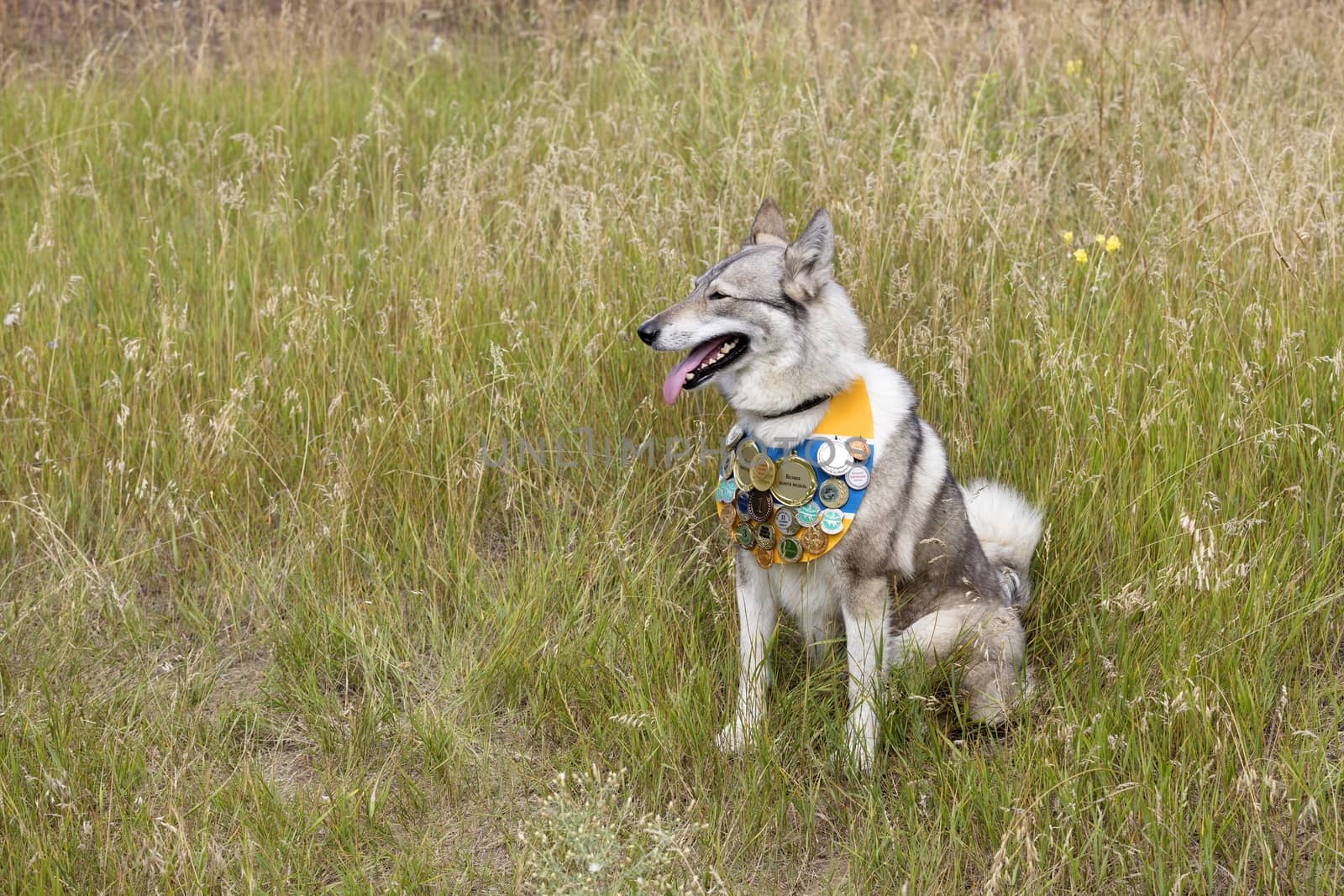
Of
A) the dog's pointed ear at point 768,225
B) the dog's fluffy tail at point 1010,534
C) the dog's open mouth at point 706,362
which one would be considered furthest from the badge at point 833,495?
the dog's pointed ear at point 768,225

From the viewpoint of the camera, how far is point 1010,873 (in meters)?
2.40

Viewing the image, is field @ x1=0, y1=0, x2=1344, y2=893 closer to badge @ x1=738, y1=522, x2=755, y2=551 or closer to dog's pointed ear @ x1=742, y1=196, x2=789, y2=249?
badge @ x1=738, y1=522, x2=755, y2=551

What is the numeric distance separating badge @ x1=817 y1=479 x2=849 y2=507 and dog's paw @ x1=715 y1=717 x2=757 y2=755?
56 cm

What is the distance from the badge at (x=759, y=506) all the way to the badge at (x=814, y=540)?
11 centimetres

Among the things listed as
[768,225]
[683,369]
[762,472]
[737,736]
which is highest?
[768,225]

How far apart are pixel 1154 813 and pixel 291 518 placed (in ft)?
8.50

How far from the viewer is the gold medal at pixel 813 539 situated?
2.87 m

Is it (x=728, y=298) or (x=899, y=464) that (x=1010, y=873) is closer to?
(x=899, y=464)

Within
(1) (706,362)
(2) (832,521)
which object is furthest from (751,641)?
(1) (706,362)

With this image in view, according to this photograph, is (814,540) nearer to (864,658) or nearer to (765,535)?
(765,535)

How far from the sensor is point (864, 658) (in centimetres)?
286

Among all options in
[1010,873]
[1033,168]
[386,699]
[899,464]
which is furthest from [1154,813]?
[1033,168]

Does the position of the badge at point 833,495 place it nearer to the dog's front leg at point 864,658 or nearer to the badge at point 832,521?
the badge at point 832,521

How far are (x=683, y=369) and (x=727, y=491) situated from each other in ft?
1.19
